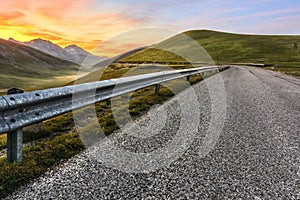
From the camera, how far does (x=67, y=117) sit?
570cm

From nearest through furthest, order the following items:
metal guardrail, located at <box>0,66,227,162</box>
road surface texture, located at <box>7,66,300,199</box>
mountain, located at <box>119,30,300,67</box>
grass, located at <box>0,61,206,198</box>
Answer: road surface texture, located at <box>7,66,300,199</box> < grass, located at <box>0,61,206,198</box> < metal guardrail, located at <box>0,66,227,162</box> < mountain, located at <box>119,30,300,67</box>

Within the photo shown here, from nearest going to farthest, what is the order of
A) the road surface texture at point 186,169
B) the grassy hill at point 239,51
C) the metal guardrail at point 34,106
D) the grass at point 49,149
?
the road surface texture at point 186,169 → the grass at point 49,149 → the metal guardrail at point 34,106 → the grassy hill at point 239,51

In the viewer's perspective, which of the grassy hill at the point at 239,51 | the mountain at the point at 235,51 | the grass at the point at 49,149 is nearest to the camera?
the grass at the point at 49,149

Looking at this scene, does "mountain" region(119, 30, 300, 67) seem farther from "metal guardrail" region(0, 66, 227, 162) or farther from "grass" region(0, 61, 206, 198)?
"metal guardrail" region(0, 66, 227, 162)

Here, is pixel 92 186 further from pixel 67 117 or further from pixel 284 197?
pixel 67 117

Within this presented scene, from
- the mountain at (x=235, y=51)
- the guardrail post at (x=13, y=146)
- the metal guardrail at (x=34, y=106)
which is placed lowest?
the guardrail post at (x=13, y=146)

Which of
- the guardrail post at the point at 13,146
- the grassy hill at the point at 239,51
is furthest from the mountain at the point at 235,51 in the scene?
the guardrail post at the point at 13,146

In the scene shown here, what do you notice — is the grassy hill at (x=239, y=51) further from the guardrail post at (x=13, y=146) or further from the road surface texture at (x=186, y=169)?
the guardrail post at (x=13, y=146)

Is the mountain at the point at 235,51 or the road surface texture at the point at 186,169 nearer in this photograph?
the road surface texture at the point at 186,169

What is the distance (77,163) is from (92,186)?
2.20 ft

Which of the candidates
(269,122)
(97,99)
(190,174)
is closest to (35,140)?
(97,99)

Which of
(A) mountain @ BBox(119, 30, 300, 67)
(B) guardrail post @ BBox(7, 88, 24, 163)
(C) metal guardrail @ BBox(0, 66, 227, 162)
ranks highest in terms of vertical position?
(A) mountain @ BBox(119, 30, 300, 67)

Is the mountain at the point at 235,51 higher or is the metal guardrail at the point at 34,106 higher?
the mountain at the point at 235,51

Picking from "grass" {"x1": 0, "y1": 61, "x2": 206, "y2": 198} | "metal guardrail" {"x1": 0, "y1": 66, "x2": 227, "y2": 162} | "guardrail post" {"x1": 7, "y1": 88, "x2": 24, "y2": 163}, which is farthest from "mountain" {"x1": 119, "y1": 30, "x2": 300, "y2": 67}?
"guardrail post" {"x1": 7, "y1": 88, "x2": 24, "y2": 163}
